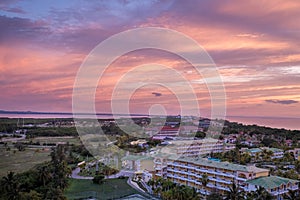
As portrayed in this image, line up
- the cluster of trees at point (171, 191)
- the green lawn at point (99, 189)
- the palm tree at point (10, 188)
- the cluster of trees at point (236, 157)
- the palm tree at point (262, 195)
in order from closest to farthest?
the palm tree at point (262, 195) → the palm tree at point (10, 188) → the cluster of trees at point (171, 191) → the green lawn at point (99, 189) → the cluster of trees at point (236, 157)

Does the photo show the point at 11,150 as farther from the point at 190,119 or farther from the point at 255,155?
the point at 190,119

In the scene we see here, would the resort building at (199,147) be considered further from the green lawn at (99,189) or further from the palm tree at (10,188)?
the palm tree at (10,188)

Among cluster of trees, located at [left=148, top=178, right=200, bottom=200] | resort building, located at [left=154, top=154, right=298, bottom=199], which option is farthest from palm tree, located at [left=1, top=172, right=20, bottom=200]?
resort building, located at [left=154, top=154, right=298, bottom=199]

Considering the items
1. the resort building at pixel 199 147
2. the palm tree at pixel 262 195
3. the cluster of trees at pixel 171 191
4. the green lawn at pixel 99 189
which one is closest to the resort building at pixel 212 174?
the palm tree at pixel 262 195

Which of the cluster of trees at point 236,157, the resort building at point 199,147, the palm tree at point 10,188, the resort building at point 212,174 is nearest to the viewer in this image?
the palm tree at point 10,188

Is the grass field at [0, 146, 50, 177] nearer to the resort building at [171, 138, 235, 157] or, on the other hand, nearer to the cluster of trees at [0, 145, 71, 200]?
the cluster of trees at [0, 145, 71, 200]

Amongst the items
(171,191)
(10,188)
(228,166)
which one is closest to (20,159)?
(10,188)

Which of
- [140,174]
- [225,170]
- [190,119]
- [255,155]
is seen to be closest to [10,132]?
[190,119]
